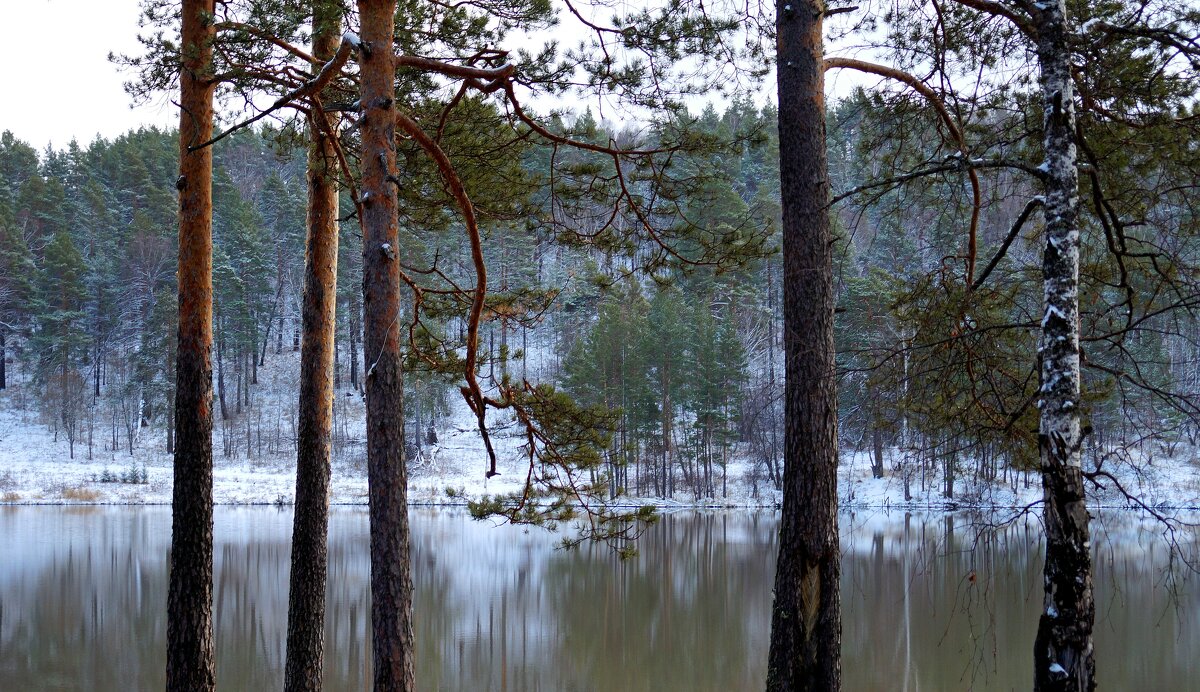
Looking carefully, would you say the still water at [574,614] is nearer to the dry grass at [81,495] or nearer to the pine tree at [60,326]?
the dry grass at [81,495]

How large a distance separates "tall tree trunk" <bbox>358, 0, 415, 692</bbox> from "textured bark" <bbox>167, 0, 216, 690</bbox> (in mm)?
1388

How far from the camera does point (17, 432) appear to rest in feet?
120

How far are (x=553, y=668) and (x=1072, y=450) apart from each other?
9.43 m

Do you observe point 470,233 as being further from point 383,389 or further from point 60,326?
point 60,326

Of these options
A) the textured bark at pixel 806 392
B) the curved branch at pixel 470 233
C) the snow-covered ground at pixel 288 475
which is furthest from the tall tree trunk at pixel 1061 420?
the snow-covered ground at pixel 288 475

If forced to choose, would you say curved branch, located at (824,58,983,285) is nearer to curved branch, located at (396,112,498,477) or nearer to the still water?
→ curved branch, located at (396,112,498,477)

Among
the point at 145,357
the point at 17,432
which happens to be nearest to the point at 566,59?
the point at 145,357

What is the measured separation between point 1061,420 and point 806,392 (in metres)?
1.33

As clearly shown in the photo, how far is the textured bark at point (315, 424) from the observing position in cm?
663

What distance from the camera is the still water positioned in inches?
455

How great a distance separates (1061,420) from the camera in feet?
12.7

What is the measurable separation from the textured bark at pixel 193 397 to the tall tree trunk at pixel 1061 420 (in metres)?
4.77

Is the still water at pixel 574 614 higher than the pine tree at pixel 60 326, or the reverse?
the pine tree at pixel 60 326

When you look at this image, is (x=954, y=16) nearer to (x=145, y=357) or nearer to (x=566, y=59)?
(x=566, y=59)
